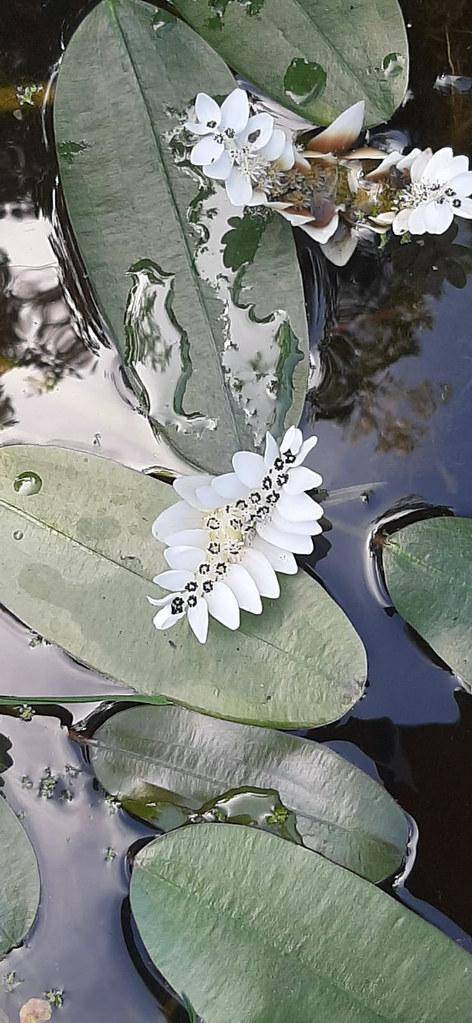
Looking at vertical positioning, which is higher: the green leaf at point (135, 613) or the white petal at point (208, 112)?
the white petal at point (208, 112)

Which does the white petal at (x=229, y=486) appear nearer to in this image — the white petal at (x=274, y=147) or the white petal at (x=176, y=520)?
the white petal at (x=176, y=520)

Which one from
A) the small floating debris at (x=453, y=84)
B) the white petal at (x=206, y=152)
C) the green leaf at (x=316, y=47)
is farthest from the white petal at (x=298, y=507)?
the small floating debris at (x=453, y=84)

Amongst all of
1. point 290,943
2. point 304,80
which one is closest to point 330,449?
point 304,80

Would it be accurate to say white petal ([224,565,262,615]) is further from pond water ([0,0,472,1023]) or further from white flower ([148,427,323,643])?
pond water ([0,0,472,1023])

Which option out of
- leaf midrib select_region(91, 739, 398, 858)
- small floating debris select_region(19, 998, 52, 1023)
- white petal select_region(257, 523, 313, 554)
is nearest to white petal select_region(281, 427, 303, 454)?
white petal select_region(257, 523, 313, 554)

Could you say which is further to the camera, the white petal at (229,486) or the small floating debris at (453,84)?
the small floating debris at (453,84)

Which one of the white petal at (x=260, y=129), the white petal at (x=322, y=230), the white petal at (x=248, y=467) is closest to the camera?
the white petal at (x=248, y=467)
